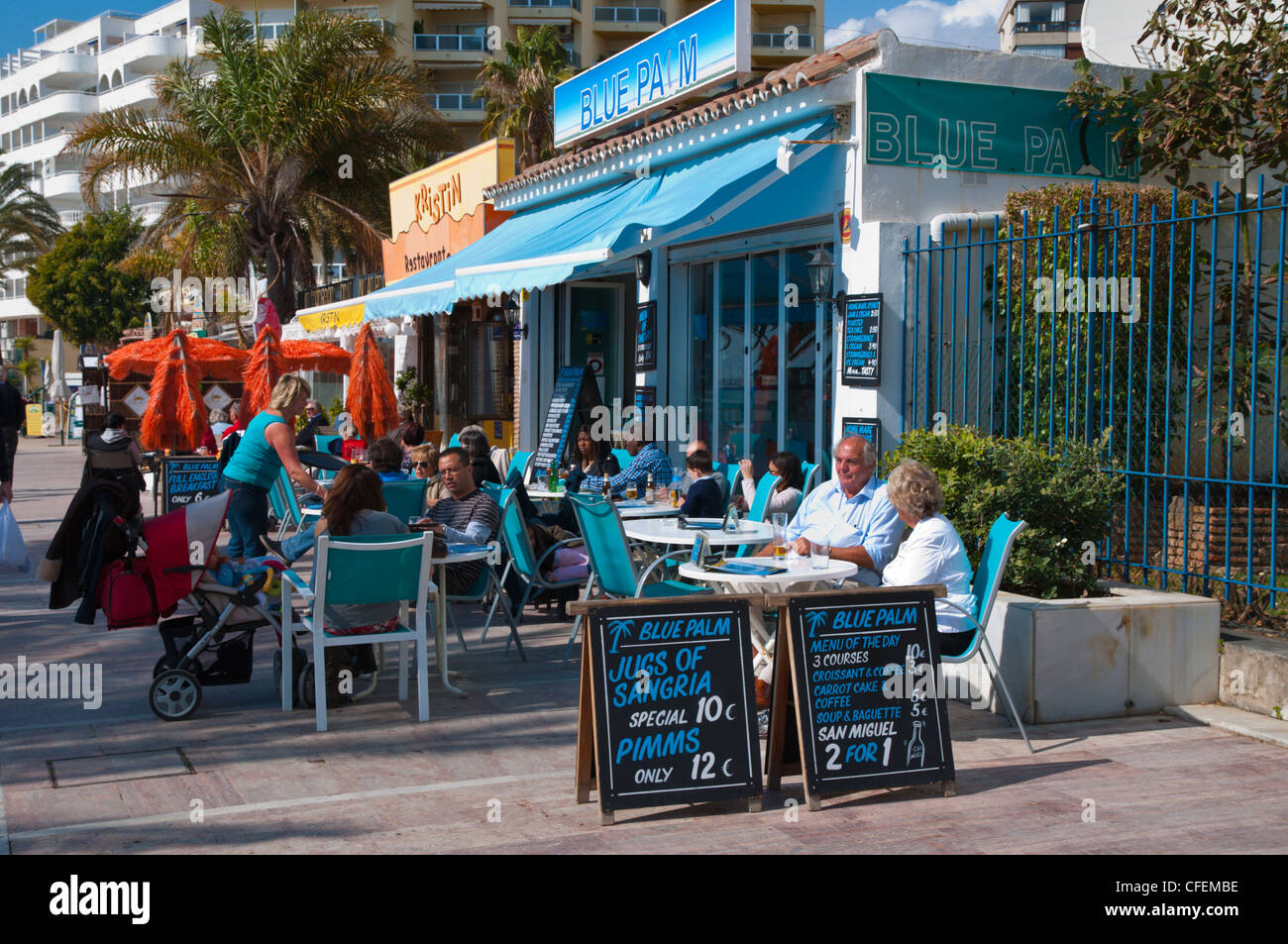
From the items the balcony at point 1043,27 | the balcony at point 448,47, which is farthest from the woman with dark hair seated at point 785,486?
the balcony at point 1043,27

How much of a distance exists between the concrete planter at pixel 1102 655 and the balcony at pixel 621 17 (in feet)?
159

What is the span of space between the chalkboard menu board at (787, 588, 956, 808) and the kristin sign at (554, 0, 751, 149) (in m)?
6.94

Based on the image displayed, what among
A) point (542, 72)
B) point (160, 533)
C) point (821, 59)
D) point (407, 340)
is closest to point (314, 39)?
point (407, 340)

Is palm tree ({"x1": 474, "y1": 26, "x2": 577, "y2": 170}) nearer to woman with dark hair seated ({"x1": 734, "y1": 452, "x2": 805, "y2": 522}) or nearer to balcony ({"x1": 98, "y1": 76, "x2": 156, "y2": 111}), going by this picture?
woman with dark hair seated ({"x1": 734, "y1": 452, "x2": 805, "y2": 522})

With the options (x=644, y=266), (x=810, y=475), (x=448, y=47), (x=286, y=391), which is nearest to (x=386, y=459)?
(x=286, y=391)

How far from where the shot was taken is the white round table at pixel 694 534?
6602mm

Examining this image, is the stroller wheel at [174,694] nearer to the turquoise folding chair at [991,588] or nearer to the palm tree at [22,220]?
the turquoise folding chair at [991,588]

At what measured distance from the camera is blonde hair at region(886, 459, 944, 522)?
5.45 m

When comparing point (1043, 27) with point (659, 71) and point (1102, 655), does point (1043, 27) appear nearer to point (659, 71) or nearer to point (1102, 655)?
point (659, 71)

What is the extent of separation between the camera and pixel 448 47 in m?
49.1

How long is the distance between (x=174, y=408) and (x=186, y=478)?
1242 mm

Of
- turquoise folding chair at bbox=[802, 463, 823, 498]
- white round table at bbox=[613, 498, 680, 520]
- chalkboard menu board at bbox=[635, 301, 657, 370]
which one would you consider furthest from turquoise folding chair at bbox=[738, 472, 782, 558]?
chalkboard menu board at bbox=[635, 301, 657, 370]

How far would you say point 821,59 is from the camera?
9.06 m
